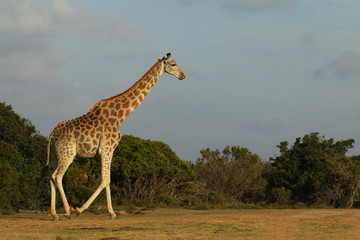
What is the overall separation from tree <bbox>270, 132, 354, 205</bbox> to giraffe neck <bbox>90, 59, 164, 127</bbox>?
1368 centimetres

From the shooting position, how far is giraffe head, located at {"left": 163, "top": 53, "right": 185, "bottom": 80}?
1812 cm

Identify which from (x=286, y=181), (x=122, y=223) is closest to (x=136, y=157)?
(x=286, y=181)

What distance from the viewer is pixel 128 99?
1772 centimetres

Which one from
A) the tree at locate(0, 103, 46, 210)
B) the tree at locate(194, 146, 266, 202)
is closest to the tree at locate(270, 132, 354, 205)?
the tree at locate(194, 146, 266, 202)

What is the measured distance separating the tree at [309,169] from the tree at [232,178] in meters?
3.01

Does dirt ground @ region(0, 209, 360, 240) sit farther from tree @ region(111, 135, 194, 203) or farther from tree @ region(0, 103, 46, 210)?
tree @ region(111, 135, 194, 203)

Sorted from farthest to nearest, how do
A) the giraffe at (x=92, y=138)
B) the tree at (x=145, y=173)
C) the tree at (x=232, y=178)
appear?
the tree at (x=232, y=178) → the tree at (x=145, y=173) → the giraffe at (x=92, y=138)

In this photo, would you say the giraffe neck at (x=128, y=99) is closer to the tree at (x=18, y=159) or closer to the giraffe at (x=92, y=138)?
the giraffe at (x=92, y=138)

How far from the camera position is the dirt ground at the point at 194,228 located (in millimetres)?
12250

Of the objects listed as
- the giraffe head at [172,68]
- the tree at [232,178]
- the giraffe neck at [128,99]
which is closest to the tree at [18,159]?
the giraffe neck at [128,99]

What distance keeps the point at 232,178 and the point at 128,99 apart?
62.9 feet

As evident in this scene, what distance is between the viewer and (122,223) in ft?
50.1

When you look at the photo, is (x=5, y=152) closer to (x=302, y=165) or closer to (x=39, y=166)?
(x=39, y=166)

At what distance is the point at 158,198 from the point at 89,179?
367cm
